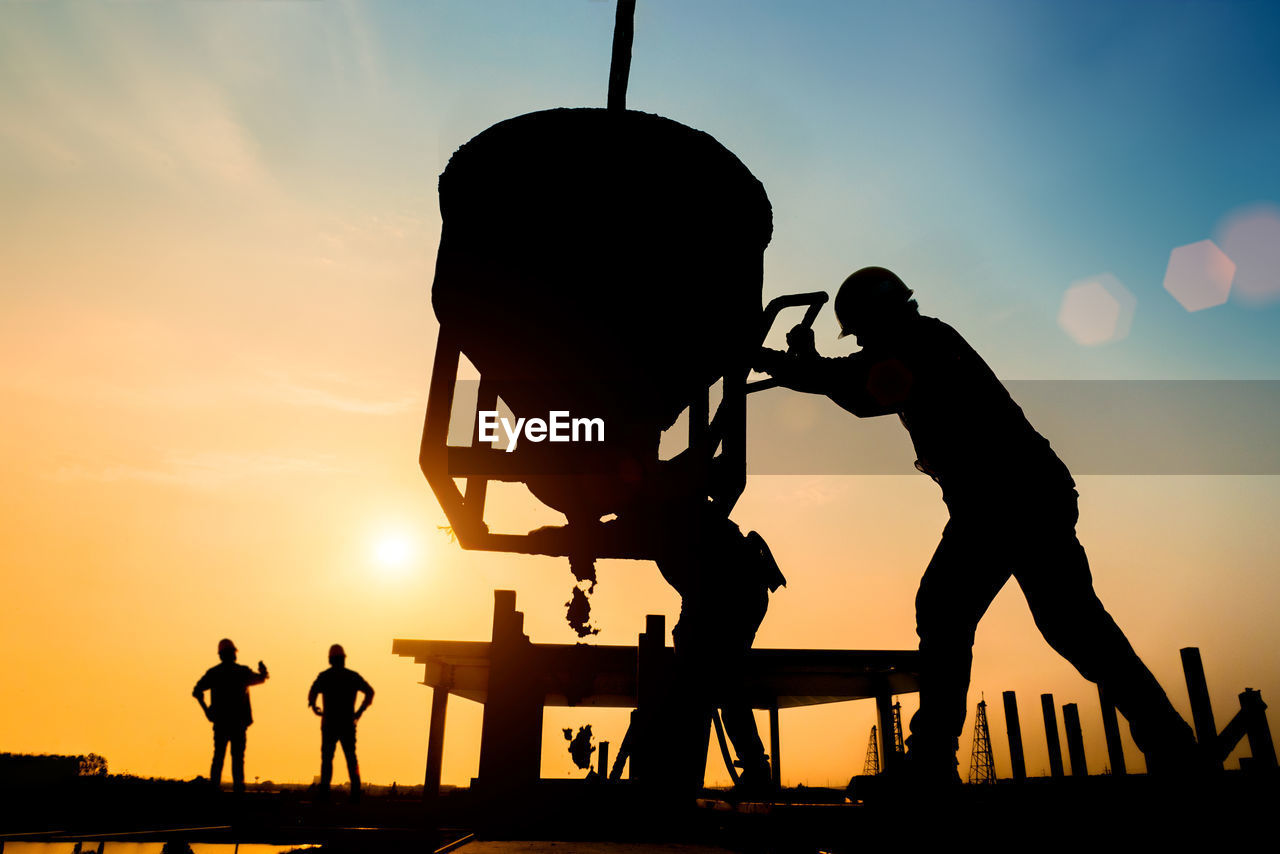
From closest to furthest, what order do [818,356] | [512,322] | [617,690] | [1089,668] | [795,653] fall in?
[1089,668] < [512,322] < [818,356] < [795,653] < [617,690]

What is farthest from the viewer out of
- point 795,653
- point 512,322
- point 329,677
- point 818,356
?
point 795,653

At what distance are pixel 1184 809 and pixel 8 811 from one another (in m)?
6.34

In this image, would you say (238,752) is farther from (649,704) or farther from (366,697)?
(649,704)

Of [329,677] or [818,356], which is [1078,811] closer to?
[818,356]

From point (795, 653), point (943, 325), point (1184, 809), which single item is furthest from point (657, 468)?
point (795, 653)

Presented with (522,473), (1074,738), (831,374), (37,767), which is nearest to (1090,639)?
(831,374)

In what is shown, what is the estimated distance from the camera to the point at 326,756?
771 centimetres

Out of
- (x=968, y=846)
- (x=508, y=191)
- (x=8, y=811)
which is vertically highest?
(x=508, y=191)

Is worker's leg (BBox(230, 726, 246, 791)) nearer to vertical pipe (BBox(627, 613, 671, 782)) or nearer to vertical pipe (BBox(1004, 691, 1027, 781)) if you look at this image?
vertical pipe (BBox(627, 613, 671, 782))

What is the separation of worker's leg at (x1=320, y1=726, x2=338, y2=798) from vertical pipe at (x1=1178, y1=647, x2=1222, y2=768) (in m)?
15.4

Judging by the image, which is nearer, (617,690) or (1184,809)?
(1184,809)

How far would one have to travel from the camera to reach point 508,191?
3.36 m

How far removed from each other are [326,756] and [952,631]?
278 inches

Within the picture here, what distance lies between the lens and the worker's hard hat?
3404mm
